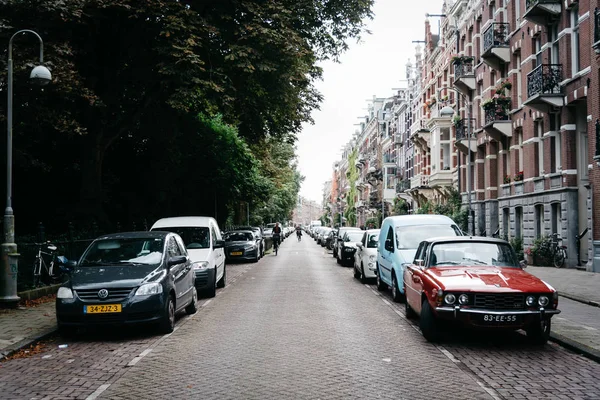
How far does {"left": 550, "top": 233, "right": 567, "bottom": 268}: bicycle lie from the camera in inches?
963

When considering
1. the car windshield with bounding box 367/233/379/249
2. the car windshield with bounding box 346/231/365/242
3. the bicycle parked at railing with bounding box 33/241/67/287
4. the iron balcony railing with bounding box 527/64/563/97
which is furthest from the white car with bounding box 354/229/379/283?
the iron balcony railing with bounding box 527/64/563/97

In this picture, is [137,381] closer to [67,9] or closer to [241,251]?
[67,9]

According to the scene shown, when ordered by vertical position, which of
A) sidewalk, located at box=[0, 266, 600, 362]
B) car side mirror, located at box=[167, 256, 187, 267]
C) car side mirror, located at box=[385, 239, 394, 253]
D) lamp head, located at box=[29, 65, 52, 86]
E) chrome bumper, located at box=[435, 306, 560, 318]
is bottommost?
sidewalk, located at box=[0, 266, 600, 362]

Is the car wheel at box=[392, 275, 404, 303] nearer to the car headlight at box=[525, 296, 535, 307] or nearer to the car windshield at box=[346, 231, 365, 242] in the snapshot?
the car headlight at box=[525, 296, 535, 307]

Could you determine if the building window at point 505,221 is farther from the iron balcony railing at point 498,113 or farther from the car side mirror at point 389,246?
the car side mirror at point 389,246

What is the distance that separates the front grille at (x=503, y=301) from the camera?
8.45 metres

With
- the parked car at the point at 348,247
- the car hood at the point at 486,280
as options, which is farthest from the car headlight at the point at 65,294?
the parked car at the point at 348,247

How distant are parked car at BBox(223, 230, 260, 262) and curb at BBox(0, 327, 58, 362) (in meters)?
20.8

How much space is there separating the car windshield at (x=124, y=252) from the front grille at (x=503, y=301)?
17.5 feet

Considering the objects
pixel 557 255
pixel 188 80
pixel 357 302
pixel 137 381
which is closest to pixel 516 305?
pixel 137 381

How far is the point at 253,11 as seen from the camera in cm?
1844

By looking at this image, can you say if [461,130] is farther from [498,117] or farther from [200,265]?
→ [200,265]

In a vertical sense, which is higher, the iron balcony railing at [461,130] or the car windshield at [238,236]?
the iron balcony railing at [461,130]

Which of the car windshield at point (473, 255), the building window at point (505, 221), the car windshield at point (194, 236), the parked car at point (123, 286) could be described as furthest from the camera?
the building window at point (505, 221)
